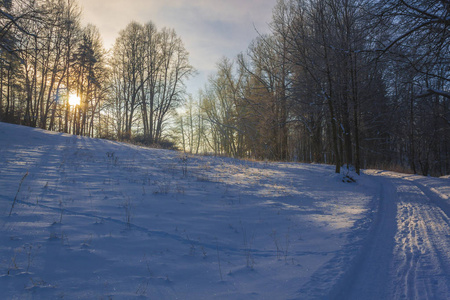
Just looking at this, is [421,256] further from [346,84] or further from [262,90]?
[262,90]

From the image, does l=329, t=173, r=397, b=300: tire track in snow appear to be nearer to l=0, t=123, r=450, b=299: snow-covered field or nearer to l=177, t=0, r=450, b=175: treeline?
l=0, t=123, r=450, b=299: snow-covered field

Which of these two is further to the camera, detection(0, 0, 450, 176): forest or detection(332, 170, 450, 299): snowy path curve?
detection(0, 0, 450, 176): forest

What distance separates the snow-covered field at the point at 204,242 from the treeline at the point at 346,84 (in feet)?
18.4

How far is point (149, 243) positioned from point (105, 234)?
68 cm

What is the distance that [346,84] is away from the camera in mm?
14094

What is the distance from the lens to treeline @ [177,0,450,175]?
7.88m

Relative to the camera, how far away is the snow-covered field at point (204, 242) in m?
2.52

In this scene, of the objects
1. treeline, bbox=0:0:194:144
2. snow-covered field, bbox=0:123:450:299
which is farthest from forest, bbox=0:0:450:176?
snow-covered field, bbox=0:123:450:299

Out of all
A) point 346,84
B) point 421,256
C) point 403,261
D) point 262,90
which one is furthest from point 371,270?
point 262,90

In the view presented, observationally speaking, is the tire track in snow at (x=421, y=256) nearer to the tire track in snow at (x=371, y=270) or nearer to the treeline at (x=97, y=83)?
the tire track in snow at (x=371, y=270)

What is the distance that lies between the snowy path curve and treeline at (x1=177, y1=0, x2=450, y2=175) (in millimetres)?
5149

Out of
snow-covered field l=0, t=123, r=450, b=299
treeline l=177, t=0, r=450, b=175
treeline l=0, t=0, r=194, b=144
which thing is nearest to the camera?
snow-covered field l=0, t=123, r=450, b=299

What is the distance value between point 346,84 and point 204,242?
13.9m

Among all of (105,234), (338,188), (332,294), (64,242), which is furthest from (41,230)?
(338,188)
